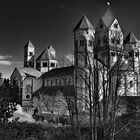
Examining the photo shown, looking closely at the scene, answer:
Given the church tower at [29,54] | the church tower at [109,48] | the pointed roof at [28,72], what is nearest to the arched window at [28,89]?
the pointed roof at [28,72]

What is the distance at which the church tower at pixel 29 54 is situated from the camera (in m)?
76.7

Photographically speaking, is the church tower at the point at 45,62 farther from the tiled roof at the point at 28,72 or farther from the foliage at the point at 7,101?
the foliage at the point at 7,101

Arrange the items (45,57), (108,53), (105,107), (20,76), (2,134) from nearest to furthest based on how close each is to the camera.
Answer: (2,134) → (105,107) → (108,53) → (20,76) → (45,57)

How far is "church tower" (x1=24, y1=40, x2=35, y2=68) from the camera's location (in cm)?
7674

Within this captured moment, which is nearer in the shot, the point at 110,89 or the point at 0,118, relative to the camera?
the point at 0,118

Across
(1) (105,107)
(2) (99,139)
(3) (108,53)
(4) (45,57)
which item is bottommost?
(2) (99,139)

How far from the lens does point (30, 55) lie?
7775cm

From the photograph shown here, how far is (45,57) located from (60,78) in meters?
17.0

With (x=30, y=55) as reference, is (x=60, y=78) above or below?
below

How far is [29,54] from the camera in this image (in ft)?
255

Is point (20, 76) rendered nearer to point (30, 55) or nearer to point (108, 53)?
point (30, 55)

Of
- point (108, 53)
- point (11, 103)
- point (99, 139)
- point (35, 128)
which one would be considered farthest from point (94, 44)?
point (35, 128)

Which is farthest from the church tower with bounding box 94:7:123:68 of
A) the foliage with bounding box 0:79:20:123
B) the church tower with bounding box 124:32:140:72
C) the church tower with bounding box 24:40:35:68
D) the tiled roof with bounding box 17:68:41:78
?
the church tower with bounding box 24:40:35:68

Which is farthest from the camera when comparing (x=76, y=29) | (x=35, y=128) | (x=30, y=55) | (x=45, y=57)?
(x=30, y=55)
